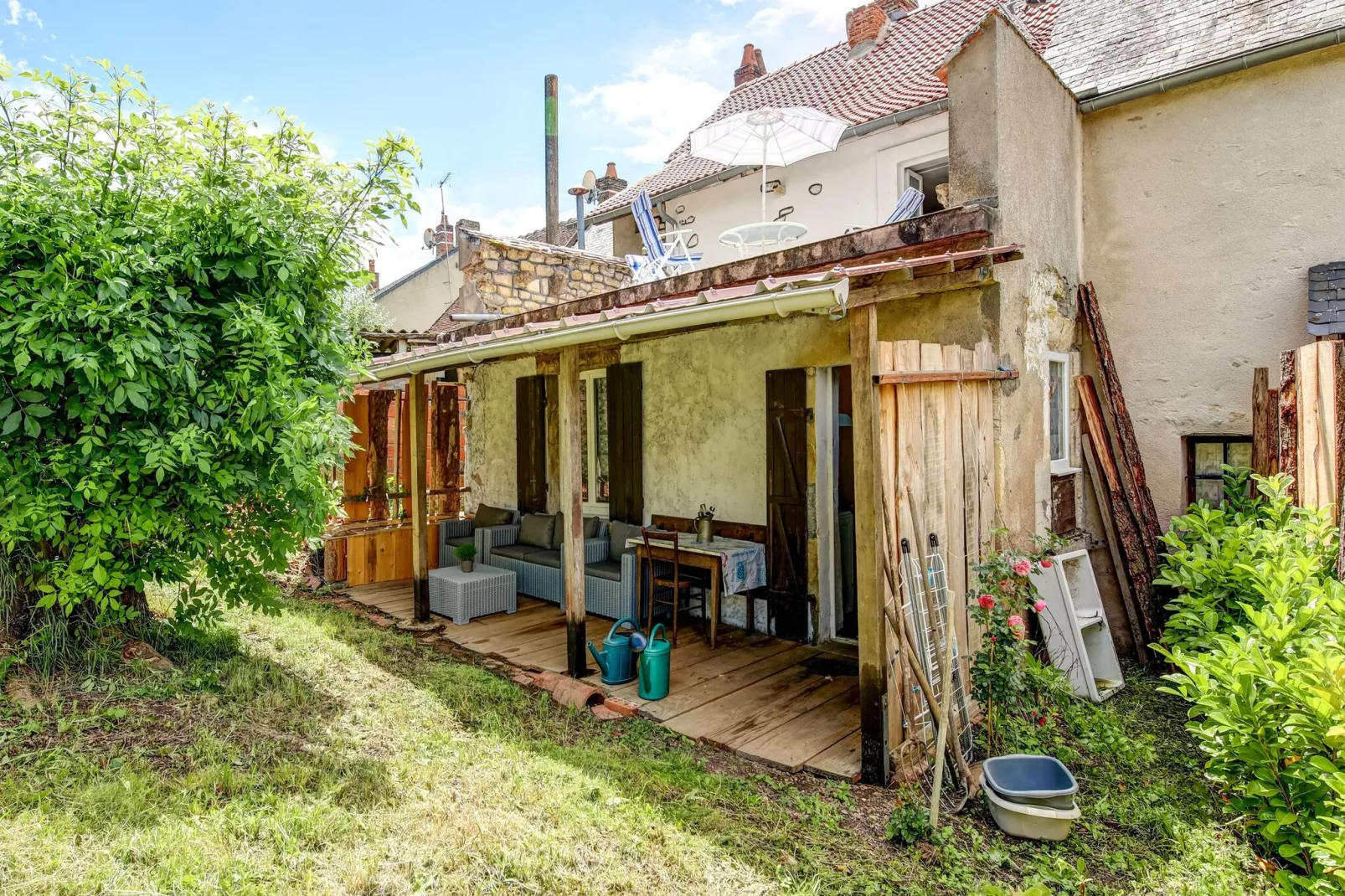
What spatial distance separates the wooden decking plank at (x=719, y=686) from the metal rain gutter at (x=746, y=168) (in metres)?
5.11

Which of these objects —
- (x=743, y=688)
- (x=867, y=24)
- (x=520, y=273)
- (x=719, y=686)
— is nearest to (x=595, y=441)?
(x=520, y=273)

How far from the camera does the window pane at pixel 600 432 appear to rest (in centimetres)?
804

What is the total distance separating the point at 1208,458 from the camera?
5.76 metres

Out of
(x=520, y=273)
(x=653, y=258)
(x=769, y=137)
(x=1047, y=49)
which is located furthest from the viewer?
(x=520, y=273)

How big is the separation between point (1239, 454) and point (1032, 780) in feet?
12.7

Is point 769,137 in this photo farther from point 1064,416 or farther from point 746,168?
point 1064,416

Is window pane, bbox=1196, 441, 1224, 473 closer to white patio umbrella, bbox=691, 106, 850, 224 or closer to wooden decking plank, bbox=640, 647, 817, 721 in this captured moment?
wooden decking plank, bbox=640, 647, 817, 721

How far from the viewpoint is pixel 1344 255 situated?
16.6 ft

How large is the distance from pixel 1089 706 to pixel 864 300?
3128 millimetres

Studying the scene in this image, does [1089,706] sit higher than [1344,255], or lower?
lower

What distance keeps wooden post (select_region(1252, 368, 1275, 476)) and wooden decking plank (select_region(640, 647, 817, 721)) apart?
3.38 m

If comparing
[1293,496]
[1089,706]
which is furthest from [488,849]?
[1293,496]

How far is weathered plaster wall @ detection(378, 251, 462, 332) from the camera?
19.9m

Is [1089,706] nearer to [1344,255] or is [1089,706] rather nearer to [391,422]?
[1344,255]
